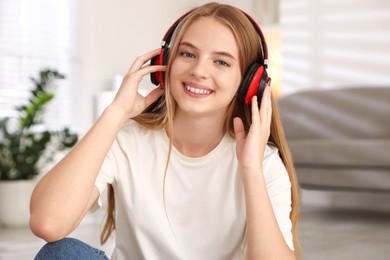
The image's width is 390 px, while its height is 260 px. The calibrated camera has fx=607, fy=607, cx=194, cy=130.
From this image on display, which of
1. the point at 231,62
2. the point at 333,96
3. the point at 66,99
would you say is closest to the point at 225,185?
the point at 231,62

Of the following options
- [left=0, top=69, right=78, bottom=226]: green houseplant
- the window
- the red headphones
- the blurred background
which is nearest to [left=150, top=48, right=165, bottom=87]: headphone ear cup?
the red headphones

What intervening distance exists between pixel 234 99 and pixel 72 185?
0.44m

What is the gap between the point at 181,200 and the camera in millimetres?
1354

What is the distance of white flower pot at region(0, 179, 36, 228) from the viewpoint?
3.26m

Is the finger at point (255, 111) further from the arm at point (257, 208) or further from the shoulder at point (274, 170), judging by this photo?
the shoulder at point (274, 170)

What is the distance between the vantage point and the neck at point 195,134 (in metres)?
1.40

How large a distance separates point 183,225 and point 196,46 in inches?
15.6

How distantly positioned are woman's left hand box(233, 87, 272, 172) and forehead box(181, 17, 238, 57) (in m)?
0.13

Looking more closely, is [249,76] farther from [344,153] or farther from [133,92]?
[344,153]

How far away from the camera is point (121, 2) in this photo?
516 cm

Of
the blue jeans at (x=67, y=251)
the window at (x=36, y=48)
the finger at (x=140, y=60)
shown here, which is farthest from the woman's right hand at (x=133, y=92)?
the window at (x=36, y=48)

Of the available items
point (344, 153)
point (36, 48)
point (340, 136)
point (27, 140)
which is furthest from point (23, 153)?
point (340, 136)

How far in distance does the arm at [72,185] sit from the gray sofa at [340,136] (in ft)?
8.21

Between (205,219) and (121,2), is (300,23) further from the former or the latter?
(205,219)
